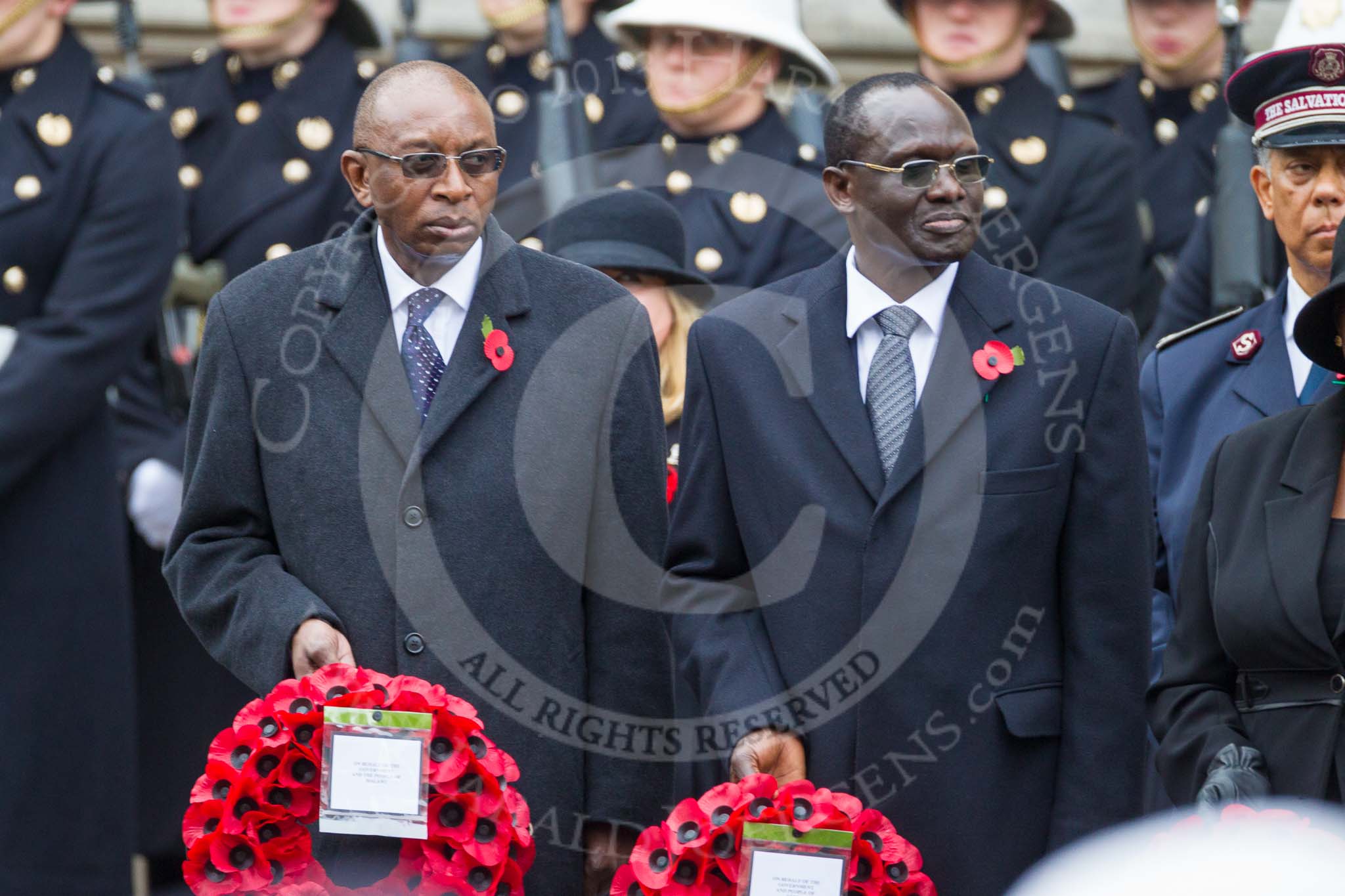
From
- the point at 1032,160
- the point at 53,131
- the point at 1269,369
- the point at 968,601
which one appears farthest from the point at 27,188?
the point at 1269,369

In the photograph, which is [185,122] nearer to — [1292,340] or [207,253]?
[207,253]

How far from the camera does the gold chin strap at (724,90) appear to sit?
6.32m

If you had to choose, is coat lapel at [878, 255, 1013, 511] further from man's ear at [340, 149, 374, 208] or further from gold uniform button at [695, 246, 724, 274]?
gold uniform button at [695, 246, 724, 274]

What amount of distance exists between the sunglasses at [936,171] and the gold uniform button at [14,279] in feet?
8.96

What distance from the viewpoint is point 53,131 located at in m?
5.90

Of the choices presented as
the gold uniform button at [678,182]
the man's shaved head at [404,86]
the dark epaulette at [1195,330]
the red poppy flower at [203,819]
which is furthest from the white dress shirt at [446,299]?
the gold uniform button at [678,182]

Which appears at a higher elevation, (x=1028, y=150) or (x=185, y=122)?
(x=185, y=122)

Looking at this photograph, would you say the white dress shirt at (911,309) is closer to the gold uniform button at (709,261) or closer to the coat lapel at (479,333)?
the coat lapel at (479,333)

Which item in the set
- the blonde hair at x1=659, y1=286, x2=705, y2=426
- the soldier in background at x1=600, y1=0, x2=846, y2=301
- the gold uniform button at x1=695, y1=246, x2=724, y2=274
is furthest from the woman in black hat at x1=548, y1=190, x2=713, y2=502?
the soldier in background at x1=600, y1=0, x2=846, y2=301

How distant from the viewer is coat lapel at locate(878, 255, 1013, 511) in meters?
3.95

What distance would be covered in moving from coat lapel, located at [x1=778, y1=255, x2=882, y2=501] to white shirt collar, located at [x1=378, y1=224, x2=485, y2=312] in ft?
1.99

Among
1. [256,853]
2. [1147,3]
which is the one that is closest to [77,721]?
[256,853]

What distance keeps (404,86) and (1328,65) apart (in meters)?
2.00

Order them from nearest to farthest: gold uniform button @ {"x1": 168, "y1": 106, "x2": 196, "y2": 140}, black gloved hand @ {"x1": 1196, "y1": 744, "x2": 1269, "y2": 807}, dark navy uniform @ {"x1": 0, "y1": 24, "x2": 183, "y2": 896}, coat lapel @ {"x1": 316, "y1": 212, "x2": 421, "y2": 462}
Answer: black gloved hand @ {"x1": 1196, "y1": 744, "x2": 1269, "y2": 807}
coat lapel @ {"x1": 316, "y1": 212, "x2": 421, "y2": 462}
dark navy uniform @ {"x1": 0, "y1": 24, "x2": 183, "y2": 896}
gold uniform button @ {"x1": 168, "y1": 106, "x2": 196, "y2": 140}
